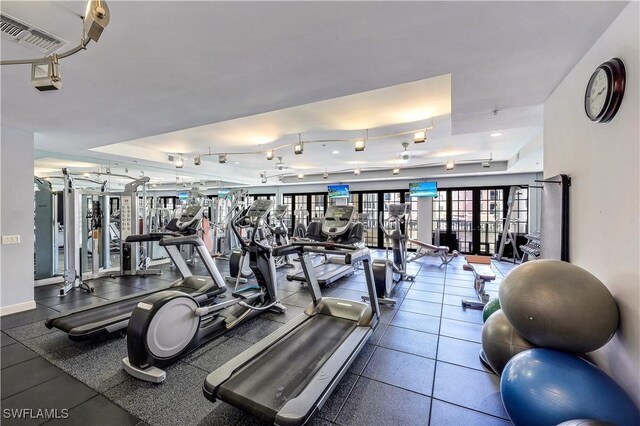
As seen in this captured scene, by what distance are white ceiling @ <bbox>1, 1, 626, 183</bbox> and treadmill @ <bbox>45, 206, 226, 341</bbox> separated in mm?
1602

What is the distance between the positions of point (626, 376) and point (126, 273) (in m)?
7.60

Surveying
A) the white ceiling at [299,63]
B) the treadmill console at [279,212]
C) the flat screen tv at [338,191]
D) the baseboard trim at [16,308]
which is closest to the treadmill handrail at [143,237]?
the white ceiling at [299,63]

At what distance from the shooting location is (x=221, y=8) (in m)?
1.69

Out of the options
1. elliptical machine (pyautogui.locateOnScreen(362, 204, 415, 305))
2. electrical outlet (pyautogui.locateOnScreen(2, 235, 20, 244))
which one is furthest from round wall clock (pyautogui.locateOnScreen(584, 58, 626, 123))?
electrical outlet (pyautogui.locateOnScreen(2, 235, 20, 244))

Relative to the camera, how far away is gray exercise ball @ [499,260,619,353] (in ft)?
5.57

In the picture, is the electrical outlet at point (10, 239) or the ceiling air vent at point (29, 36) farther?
the electrical outlet at point (10, 239)

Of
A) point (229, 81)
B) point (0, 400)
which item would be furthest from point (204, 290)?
point (229, 81)

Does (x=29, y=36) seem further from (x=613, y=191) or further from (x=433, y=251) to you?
(x=433, y=251)

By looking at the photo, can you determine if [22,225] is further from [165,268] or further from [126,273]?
[165,268]

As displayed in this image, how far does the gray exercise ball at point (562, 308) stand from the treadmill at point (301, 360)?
4.24ft

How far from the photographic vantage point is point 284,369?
226 cm

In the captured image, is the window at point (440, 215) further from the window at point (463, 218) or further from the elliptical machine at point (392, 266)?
the elliptical machine at point (392, 266)

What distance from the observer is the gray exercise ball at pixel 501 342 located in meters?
2.08

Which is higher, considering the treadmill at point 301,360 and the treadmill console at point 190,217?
the treadmill console at point 190,217
